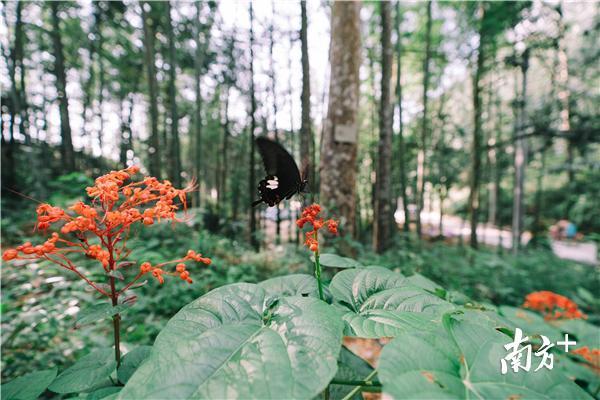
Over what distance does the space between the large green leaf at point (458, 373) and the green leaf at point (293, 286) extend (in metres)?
0.33

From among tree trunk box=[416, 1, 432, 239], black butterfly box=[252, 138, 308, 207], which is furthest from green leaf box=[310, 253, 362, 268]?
tree trunk box=[416, 1, 432, 239]

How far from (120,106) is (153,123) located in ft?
39.1

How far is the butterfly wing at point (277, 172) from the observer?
989 millimetres

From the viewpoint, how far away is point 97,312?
0.72 m

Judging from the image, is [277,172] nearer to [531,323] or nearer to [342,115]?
[531,323]

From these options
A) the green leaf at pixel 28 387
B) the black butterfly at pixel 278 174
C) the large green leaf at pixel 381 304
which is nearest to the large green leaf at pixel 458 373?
the large green leaf at pixel 381 304

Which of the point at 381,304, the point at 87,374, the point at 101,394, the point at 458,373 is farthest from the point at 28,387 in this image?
the point at 458,373

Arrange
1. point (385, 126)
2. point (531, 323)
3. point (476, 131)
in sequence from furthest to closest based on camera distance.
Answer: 1. point (476, 131)
2. point (385, 126)
3. point (531, 323)

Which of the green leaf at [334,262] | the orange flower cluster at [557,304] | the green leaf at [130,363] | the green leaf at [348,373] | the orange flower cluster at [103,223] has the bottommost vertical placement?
the orange flower cluster at [557,304]

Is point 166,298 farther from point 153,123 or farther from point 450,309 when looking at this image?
point 153,123

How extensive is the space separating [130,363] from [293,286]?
51 centimetres

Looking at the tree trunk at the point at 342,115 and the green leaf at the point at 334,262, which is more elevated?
the tree trunk at the point at 342,115

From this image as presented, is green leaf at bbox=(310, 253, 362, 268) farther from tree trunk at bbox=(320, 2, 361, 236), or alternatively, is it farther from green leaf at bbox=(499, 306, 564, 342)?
tree trunk at bbox=(320, 2, 361, 236)

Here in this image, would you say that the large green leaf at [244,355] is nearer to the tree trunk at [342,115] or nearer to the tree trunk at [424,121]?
the tree trunk at [342,115]
